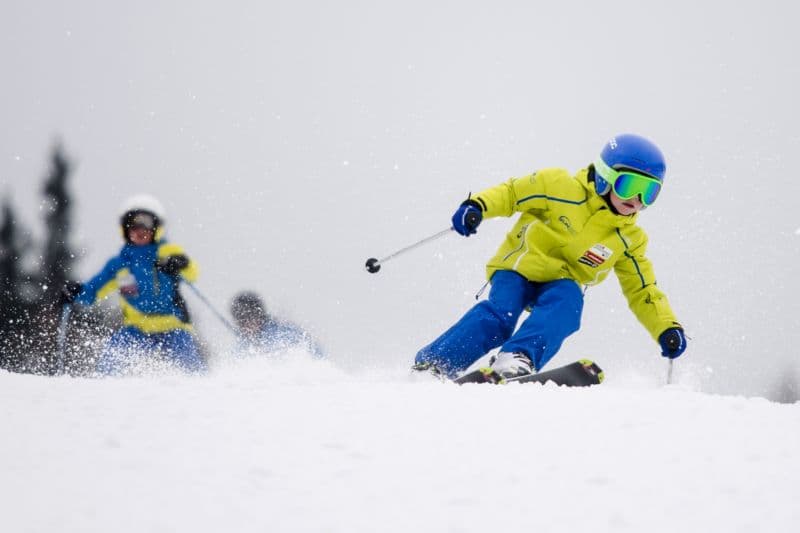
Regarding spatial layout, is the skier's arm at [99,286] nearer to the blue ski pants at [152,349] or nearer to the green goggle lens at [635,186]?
the blue ski pants at [152,349]

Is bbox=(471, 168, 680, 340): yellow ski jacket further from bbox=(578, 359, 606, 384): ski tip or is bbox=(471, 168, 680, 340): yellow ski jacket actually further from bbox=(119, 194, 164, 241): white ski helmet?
bbox=(119, 194, 164, 241): white ski helmet

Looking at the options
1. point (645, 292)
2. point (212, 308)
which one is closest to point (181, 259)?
point (212, 308)

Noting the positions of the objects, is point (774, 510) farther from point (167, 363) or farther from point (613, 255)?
point (167, 363)

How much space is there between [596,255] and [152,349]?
4261 millimetres

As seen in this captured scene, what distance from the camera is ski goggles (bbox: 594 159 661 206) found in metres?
4.97

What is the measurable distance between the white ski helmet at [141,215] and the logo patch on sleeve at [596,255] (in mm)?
4517

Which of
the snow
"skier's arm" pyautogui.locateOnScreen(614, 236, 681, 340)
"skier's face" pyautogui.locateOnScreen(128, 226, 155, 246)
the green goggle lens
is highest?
"skier's face" pyautogui.locateOnScreen(128, 226, 155, 246)

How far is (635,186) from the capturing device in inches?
196

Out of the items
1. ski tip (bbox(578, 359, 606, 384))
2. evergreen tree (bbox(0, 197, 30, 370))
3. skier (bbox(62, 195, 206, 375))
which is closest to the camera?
ski tip (bbox(578, 359, 606, 384))

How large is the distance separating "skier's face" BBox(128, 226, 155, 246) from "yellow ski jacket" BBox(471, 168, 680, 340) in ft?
12.8

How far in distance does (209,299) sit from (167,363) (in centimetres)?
103

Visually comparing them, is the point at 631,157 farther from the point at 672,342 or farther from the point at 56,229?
the point at 56,229

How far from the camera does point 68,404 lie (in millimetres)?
2705

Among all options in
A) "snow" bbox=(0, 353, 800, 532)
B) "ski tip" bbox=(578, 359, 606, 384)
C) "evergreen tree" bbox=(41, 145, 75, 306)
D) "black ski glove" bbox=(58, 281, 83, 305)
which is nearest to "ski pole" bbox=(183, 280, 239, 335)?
"black ski glove" bbox=(58, 281, 83, 305)
